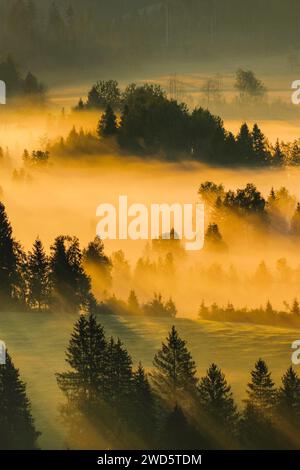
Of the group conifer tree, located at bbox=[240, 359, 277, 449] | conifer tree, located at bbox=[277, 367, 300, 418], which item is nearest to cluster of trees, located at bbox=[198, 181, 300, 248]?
conifer tree, located at bbox=[277, 367, 300, 418]

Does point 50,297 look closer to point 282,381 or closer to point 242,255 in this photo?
point 282,381

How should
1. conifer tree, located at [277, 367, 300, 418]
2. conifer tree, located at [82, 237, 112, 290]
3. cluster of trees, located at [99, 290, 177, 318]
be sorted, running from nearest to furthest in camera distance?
conifer tree, located at [277, 367, 300, 418]
cluster of trees, located at [99, 290, 177, 318]
conifer tree, located at [82, 237, 112, 290]

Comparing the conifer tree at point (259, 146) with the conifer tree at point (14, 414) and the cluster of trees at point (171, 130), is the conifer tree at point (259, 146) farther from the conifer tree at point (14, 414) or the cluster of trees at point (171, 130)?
the conifer tree at point (14, 414)

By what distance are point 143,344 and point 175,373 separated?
12.8m

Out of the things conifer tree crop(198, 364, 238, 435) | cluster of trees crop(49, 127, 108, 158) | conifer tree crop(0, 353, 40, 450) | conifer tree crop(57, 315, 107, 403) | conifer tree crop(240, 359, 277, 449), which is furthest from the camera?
cluster of trees crop(49, 127, 108, 158)

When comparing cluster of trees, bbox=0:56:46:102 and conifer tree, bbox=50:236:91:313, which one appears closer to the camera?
conifer tree, bbox=50:236:91:313

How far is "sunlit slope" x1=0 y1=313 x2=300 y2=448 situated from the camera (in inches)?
4082

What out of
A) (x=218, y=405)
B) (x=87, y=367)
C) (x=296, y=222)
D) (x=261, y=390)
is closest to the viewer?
(x=218, y=405)

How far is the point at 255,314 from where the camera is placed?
12706cm

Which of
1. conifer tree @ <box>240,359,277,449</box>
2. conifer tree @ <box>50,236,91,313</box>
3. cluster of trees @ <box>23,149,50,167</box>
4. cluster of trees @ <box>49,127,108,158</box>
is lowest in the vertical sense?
conifer tree @ <box>240,359,277,449</box>

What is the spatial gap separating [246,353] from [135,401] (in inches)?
723

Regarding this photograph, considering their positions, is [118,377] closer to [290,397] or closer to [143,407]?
[143,407]

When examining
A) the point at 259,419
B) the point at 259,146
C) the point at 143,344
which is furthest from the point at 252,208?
the point at 259,419

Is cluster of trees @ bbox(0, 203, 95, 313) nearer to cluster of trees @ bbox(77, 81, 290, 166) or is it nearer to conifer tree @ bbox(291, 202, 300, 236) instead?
cluster of trees @ bbox(77, 81, 290, 166)
